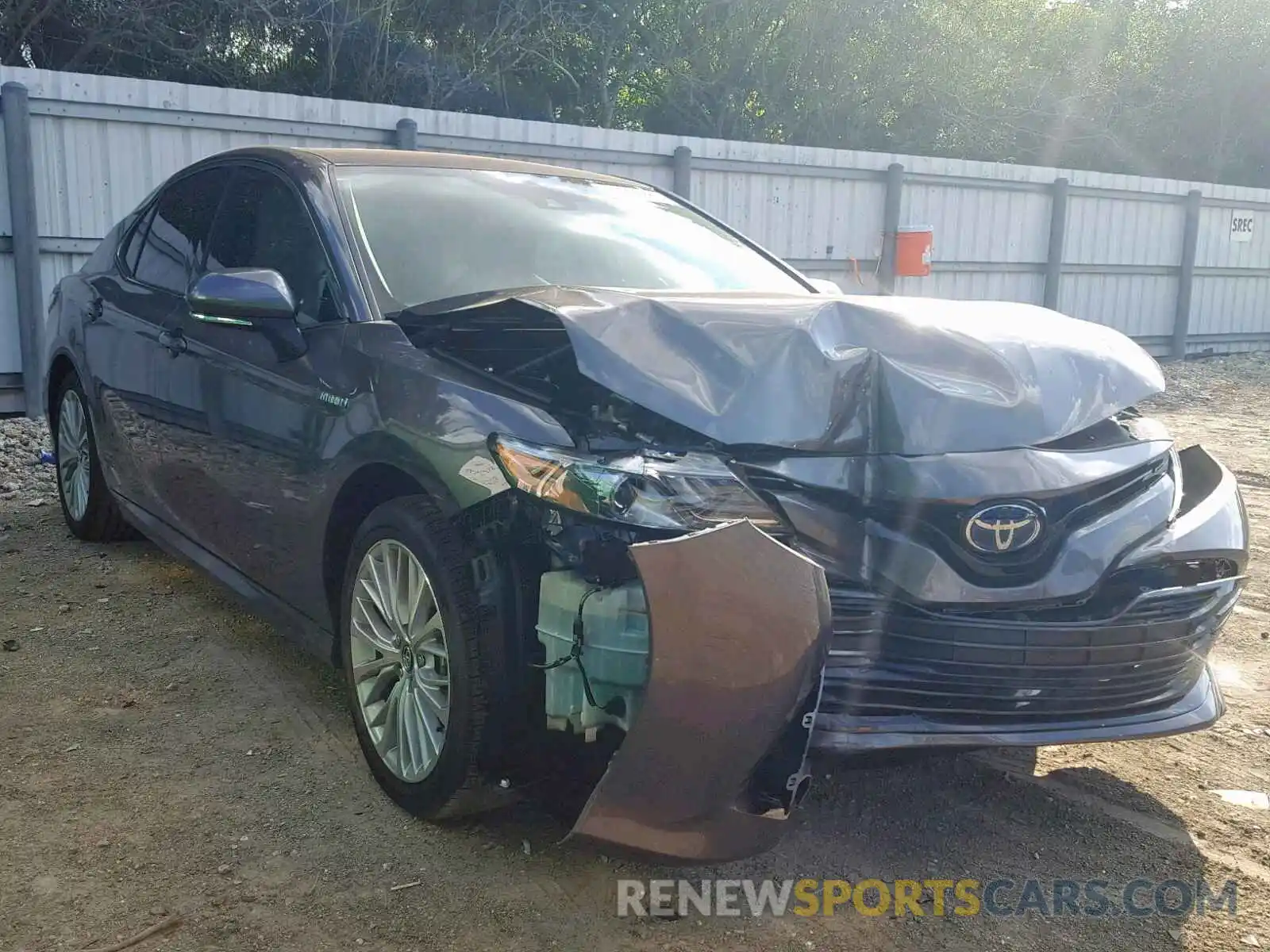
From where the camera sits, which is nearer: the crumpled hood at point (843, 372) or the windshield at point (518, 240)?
the crumpled hood at point (843, 372)

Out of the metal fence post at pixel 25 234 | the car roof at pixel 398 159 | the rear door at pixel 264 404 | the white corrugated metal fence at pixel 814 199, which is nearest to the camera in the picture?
the rear door at pixel 264 404

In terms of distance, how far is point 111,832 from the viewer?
112 inches

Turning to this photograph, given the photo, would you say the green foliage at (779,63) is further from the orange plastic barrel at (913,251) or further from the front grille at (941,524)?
the front grille at (941,524)

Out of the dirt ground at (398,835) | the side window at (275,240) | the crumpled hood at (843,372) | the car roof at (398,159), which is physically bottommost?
the dirt ground at (398,835)

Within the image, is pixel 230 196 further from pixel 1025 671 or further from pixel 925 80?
pixel 925 80

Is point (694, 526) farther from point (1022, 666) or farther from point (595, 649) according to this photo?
point (1022, 666)

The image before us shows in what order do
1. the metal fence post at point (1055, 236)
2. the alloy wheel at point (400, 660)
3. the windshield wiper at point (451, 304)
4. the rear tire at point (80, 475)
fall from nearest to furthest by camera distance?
the alloy wheel at point (400, 660)
the windshield wiper at point (451, 304)
the rear tire at point (80, 475)
the metal fence post at point (1055, 236)

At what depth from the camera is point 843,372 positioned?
273 centimetres

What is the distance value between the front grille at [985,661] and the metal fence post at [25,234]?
720cm

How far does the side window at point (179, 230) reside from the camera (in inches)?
166

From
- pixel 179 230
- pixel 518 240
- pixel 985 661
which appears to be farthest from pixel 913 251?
pixel 985 661

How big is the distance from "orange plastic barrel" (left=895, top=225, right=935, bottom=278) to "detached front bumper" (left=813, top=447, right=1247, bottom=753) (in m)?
9.75

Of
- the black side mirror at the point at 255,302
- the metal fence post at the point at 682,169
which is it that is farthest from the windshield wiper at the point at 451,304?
the metal fence post at the point at 682,169

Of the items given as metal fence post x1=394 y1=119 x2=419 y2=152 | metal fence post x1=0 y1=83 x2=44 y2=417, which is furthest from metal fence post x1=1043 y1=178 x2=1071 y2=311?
metal fence post x1=0 y1=83 x2=44 y2=417
